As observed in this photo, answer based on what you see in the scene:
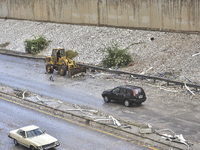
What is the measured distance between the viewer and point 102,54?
1465 inches

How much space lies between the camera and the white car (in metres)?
16.0

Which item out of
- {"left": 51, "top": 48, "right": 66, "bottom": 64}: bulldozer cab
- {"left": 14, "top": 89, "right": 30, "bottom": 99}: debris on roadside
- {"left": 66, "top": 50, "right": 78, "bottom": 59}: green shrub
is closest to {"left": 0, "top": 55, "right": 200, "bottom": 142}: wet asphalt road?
{"left": 14, "top": 89, "right": 30, "bottom": 99}: debris on roadside

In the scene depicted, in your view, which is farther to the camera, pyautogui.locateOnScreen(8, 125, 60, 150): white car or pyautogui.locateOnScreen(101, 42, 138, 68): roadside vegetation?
pyautogui.locateOnScreen(101, 42, 138, 68): roadside vegetation

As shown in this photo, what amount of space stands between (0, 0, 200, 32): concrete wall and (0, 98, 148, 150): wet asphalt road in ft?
62.6

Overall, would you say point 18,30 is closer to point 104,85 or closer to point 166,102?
point 104,85

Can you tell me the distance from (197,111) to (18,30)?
120 ft

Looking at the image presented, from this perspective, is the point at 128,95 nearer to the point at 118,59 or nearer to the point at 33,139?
the point at 33,139

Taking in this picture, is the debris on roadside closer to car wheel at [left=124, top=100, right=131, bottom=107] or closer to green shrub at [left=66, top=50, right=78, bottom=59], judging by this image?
car wheel at [left=124, top=100, right=131, bottom=107]

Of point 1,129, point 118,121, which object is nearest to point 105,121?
point 118,121

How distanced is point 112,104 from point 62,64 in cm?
1033

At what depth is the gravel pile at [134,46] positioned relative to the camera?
30.7m

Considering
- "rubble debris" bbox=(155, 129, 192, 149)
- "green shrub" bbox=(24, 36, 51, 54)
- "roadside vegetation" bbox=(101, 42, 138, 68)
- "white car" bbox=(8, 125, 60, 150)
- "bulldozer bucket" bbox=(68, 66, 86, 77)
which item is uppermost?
"green shrub" bbox=(24, 36, 51, 54)

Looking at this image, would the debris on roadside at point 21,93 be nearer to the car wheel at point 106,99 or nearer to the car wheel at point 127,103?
the car wheel at point 106,99

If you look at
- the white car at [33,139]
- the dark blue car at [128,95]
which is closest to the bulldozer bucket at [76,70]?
the dark blue car at [128,95]
